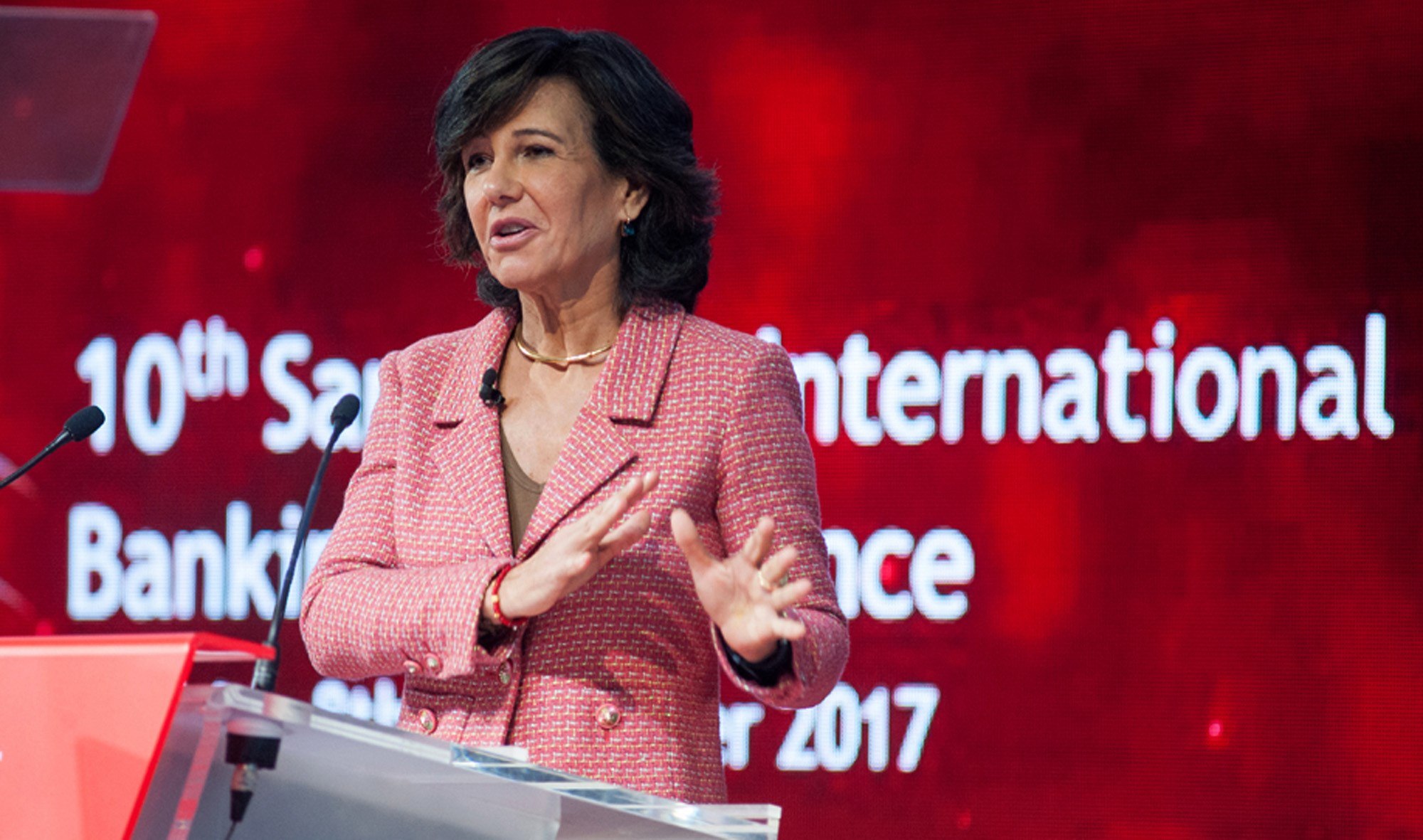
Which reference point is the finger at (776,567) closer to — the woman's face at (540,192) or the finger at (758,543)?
the finger at (758,543)

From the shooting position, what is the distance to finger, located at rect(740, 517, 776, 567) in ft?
4.88

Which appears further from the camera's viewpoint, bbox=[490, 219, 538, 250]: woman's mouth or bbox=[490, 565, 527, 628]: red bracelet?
bbox=[490, 219, 538, 250]: woman's mouth

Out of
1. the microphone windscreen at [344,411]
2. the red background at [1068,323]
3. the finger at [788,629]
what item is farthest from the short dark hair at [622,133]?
the red background at [1068,323]

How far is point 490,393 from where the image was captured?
1860 millimetres

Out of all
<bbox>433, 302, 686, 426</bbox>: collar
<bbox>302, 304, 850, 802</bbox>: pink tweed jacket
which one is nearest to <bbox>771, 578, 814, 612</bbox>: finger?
<bbox>302, 304, 850, 802</bbox>: pink tweed jacket

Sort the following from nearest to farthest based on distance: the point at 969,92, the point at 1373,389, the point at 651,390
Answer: the point at 651,390 < the point at 1373,389 < the point at 969,92

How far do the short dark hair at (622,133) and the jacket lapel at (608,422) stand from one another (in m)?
Answer: 0.10

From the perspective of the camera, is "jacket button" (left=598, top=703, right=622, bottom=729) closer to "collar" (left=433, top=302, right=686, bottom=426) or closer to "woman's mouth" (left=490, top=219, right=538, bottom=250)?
"collar" (left=433, top=302, right=686, bottom=426)

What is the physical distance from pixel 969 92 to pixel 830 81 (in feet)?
1.06

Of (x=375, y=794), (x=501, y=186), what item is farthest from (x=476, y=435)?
(x=375, y=794)

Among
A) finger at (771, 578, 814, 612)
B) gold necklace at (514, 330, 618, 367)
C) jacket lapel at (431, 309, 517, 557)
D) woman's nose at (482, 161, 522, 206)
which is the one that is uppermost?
woman's nose at (482, 161, 522, 206)

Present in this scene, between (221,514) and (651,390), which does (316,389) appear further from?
(651,390)

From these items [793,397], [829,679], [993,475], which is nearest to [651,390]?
[793,397]

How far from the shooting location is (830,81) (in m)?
3.60
